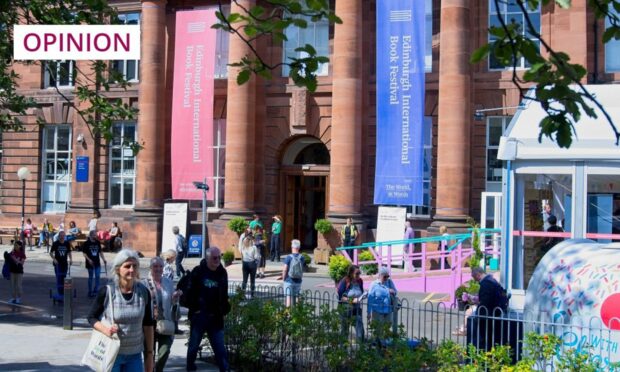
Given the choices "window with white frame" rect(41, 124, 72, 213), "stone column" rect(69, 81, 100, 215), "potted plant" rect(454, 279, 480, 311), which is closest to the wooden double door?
"stone column" rect(69, 81, 100, 215)

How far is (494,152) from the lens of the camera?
30.8 metres

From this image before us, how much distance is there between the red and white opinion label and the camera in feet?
44.1

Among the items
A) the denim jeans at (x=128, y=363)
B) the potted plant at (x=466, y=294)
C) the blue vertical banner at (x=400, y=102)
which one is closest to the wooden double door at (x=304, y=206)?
the blue vertical banner at (x=400, y=102)

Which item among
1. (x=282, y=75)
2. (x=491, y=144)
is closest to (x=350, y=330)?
(x=491, y=144)

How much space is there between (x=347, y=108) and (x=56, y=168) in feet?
51.8

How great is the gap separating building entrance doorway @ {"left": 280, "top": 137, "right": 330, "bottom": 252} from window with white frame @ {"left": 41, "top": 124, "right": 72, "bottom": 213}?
10969mm

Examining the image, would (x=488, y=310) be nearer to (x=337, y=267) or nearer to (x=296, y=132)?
(x=337, y=267)

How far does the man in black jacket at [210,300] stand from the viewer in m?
10.8

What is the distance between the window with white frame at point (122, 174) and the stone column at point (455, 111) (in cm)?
1459

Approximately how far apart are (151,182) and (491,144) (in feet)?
44.0

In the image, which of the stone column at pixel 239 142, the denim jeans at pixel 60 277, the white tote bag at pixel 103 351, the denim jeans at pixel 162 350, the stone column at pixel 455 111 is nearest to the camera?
the white tote bag at pixel 103 351

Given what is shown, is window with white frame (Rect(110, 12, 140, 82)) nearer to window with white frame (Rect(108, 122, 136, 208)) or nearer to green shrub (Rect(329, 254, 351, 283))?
window with white frame (Rect(108, 122, 136, 208))

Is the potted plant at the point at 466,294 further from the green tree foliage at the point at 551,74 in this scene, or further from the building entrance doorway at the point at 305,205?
the building entrance doorway at the point at 305,205

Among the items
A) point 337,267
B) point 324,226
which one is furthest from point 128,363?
point 324,226
